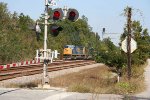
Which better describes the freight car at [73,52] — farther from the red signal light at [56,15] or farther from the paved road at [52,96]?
the paved road at [52,96]

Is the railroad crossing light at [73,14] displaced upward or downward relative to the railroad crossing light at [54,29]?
upward

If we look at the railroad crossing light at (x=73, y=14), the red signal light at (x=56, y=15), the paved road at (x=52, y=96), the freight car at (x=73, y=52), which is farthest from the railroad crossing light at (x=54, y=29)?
the freight car at (x=73, y=52)

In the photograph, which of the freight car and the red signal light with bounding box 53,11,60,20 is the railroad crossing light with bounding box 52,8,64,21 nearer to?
the red signal light with bounding box 53,11,60,20

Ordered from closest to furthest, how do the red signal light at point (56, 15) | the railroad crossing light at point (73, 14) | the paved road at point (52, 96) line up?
1. the paved road at point (52, 96)
2. the railroad crossing light at point (73, 14)
3. the red signal light at point (56, 15)

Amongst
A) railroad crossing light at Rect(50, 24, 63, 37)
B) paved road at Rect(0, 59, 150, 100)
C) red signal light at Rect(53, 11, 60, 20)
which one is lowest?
paved road at Rect(0, 59, 150, 100)

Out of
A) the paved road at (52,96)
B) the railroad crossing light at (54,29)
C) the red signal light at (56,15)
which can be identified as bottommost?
the paved road at (52,96)

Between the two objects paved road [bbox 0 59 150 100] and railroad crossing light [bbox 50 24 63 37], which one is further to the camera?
railroad crossing light [bbox 50 24 63 37]

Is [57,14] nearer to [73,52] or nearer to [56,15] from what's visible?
[56,15]

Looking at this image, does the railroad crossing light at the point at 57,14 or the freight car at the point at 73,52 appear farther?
the freight car at the point at 73,52

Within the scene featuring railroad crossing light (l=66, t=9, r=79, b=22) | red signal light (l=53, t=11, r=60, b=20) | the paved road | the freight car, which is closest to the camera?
the paved road

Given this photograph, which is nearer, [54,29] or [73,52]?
[54,29]

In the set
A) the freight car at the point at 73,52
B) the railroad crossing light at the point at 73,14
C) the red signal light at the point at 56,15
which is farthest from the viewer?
the freight car at the point at 73,52

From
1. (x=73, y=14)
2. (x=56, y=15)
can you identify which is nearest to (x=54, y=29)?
(x=56, y=15)

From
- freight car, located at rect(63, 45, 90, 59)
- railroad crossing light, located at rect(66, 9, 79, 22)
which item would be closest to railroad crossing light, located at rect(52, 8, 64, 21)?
railroad crossing light, located at rect(66, 9, 79, 22)
